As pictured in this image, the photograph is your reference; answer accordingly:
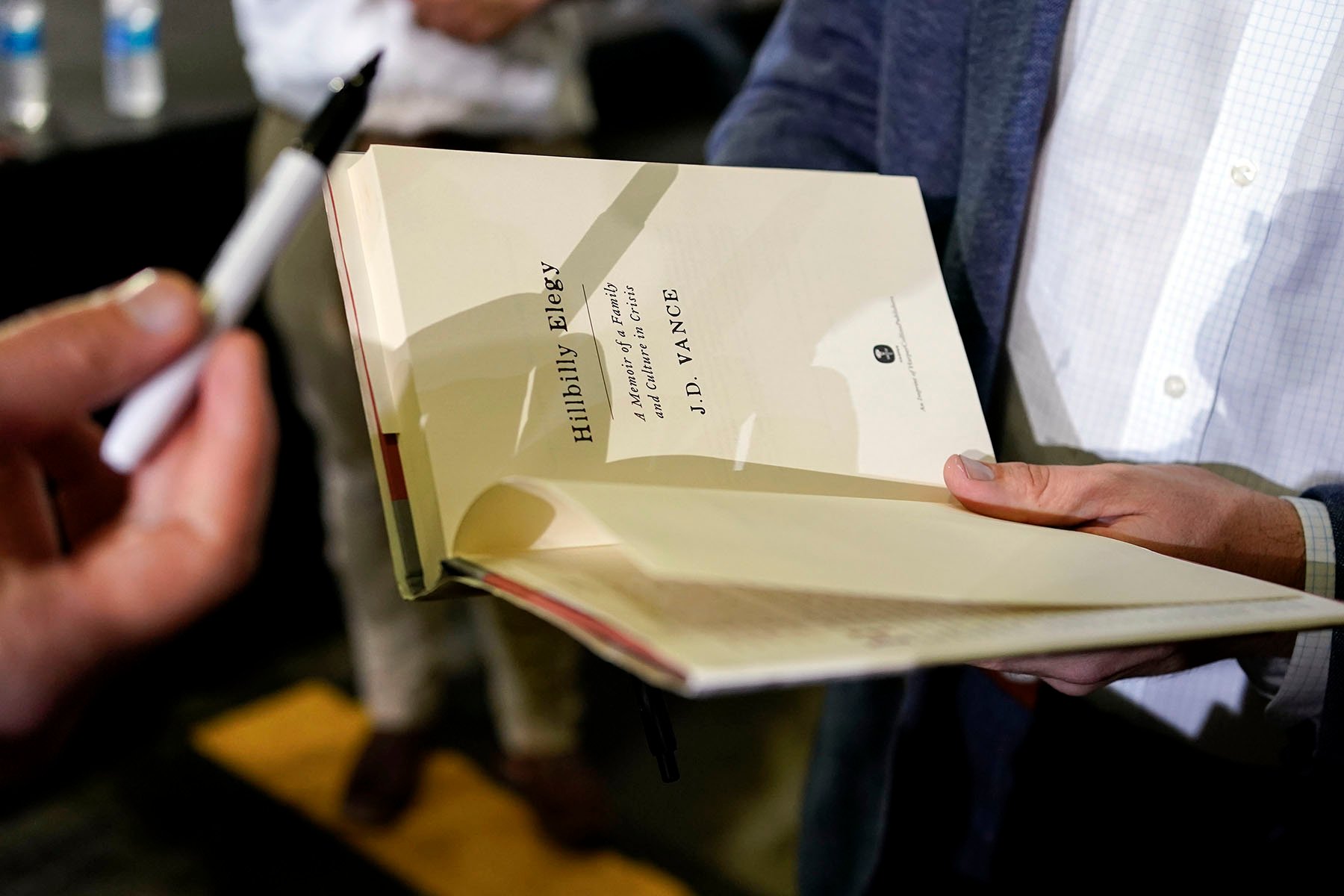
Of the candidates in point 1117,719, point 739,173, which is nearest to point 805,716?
point 1117,719

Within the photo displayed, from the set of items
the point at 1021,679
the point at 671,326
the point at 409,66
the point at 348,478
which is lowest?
the point at 348,478

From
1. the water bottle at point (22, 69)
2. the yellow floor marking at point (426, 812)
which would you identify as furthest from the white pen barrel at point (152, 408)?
the water bottle at point (22, 69)

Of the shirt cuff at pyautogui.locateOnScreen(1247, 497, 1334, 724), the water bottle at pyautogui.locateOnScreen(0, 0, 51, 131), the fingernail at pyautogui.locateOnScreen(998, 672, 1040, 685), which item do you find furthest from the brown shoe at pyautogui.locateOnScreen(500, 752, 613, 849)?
the water bottle at pyautogui.locateOnScreen(0, 0, 51, 131)

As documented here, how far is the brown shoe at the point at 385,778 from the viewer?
154cm

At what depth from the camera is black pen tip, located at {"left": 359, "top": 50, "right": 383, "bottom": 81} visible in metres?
0.45

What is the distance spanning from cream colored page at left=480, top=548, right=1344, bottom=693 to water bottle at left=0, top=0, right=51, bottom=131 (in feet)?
4.91

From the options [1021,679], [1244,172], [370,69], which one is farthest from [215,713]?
[1244,172]

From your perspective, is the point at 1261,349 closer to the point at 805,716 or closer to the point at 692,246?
the point at 692,246

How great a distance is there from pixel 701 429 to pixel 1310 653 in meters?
0.39

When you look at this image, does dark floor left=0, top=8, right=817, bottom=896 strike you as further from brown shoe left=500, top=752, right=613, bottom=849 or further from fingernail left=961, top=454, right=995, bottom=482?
fingernail left=961, top=454, right=995, bottom=482

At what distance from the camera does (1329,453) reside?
0.63 meters

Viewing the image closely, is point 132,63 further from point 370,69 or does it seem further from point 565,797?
point 370,69

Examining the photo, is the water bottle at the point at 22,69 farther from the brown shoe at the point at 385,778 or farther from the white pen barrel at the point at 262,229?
the white pen barrel at the point at 262,229

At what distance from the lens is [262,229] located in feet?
1.40
